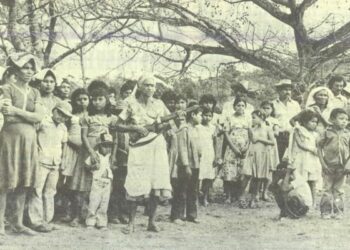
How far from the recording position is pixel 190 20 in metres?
7.03

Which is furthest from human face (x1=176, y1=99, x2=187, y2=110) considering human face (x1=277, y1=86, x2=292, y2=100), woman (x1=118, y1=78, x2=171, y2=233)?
human face (x1=277, y1=86, x2=292, y2=100)

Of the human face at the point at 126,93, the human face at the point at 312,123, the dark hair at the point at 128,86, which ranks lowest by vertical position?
the human face at the point at 312,123

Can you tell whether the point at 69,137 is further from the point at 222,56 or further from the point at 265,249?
the point at 222,56

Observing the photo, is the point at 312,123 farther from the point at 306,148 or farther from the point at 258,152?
the point at 258,152

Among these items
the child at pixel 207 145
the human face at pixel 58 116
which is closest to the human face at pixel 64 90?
the human face at pixel 58 116

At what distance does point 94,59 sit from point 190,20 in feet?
5.17

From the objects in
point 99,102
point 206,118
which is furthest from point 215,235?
point 99,102

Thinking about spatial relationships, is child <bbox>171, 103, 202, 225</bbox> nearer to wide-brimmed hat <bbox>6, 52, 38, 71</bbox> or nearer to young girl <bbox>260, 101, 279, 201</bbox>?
young girl <bbox>260, 101, 279, 201</bbox>

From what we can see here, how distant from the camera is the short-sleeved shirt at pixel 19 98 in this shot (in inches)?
161

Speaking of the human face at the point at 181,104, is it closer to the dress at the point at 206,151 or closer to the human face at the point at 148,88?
the human face at the point at 148,88

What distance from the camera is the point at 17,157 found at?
410 cm

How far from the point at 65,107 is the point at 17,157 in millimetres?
666

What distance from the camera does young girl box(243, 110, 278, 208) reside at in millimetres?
5781

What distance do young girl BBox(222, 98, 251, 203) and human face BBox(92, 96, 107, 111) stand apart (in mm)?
1632
